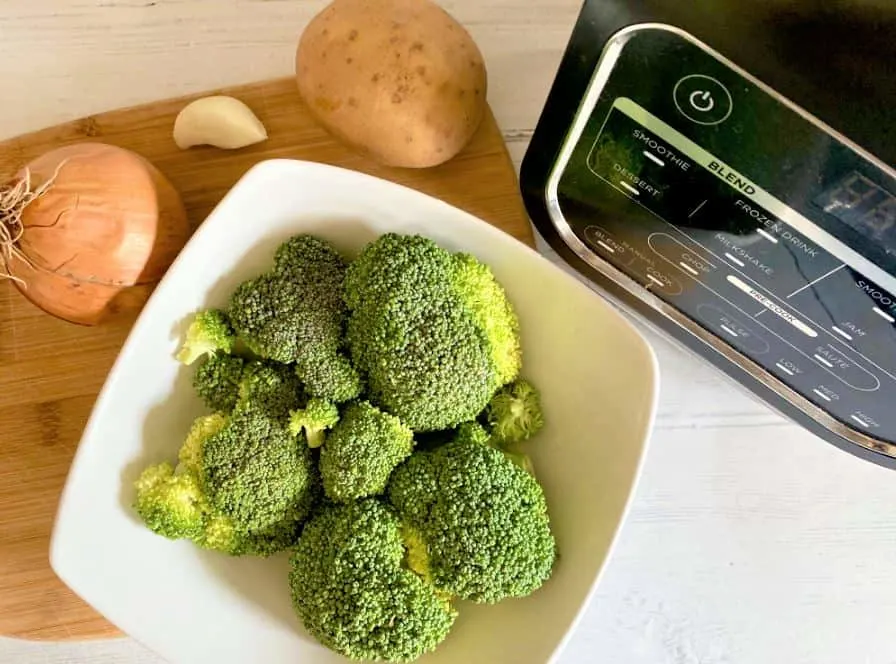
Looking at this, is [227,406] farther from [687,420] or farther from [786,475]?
[786,475]

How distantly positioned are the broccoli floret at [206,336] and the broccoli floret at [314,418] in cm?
9

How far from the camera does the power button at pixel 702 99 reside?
1.62 ft

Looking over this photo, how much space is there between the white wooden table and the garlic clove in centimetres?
10

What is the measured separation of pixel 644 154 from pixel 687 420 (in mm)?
363

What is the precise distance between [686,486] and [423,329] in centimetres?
34

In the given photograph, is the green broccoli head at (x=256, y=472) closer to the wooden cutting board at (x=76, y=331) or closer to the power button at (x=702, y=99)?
the wooden cutting board at (x=76, y=331)

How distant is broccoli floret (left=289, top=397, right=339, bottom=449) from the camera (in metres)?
0.71

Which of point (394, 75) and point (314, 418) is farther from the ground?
point (394, 75)

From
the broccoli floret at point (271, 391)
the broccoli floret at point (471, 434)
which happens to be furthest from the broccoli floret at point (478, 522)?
the broccoli floret at point (271, 391)

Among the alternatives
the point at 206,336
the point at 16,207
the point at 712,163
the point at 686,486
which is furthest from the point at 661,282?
the point at 16,207

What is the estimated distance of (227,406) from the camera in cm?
74

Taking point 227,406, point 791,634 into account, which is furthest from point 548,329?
point 791,634

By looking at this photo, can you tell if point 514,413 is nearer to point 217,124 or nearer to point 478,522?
point 478,522

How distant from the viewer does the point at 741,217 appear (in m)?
Result: 0.56
